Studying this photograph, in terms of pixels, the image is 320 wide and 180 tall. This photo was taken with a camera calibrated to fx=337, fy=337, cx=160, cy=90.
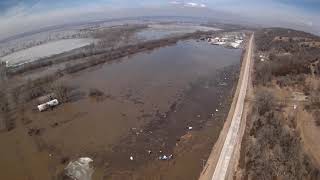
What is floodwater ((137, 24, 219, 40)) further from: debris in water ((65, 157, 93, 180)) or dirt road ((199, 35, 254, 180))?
debris in water ((65, 157, 93, 180))

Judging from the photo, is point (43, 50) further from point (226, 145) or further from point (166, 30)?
point (226, 145)

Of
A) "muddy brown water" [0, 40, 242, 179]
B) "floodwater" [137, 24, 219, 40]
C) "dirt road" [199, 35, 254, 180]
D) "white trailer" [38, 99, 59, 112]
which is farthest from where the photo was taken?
"floodwater" [137, 24, 219, 40]

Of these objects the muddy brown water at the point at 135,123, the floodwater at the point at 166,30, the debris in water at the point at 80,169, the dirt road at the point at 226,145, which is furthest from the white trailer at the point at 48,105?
the floodwater at the point at 166,30

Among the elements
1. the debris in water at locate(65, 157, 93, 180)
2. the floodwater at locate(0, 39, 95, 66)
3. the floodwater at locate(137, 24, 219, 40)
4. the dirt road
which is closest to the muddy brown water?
the debris in water at locate(65, 157, 93, 180)

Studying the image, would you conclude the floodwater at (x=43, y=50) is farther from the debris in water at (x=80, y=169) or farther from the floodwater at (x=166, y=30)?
the debris in water at (x=80, y=169)

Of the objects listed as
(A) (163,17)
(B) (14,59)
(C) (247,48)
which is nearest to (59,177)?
(B) (14,59)

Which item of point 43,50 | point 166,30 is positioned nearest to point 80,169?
point 43,50

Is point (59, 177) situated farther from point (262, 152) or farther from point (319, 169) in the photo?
point (319, 169)

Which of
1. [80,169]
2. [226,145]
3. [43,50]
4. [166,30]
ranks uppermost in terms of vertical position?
[166,30]
